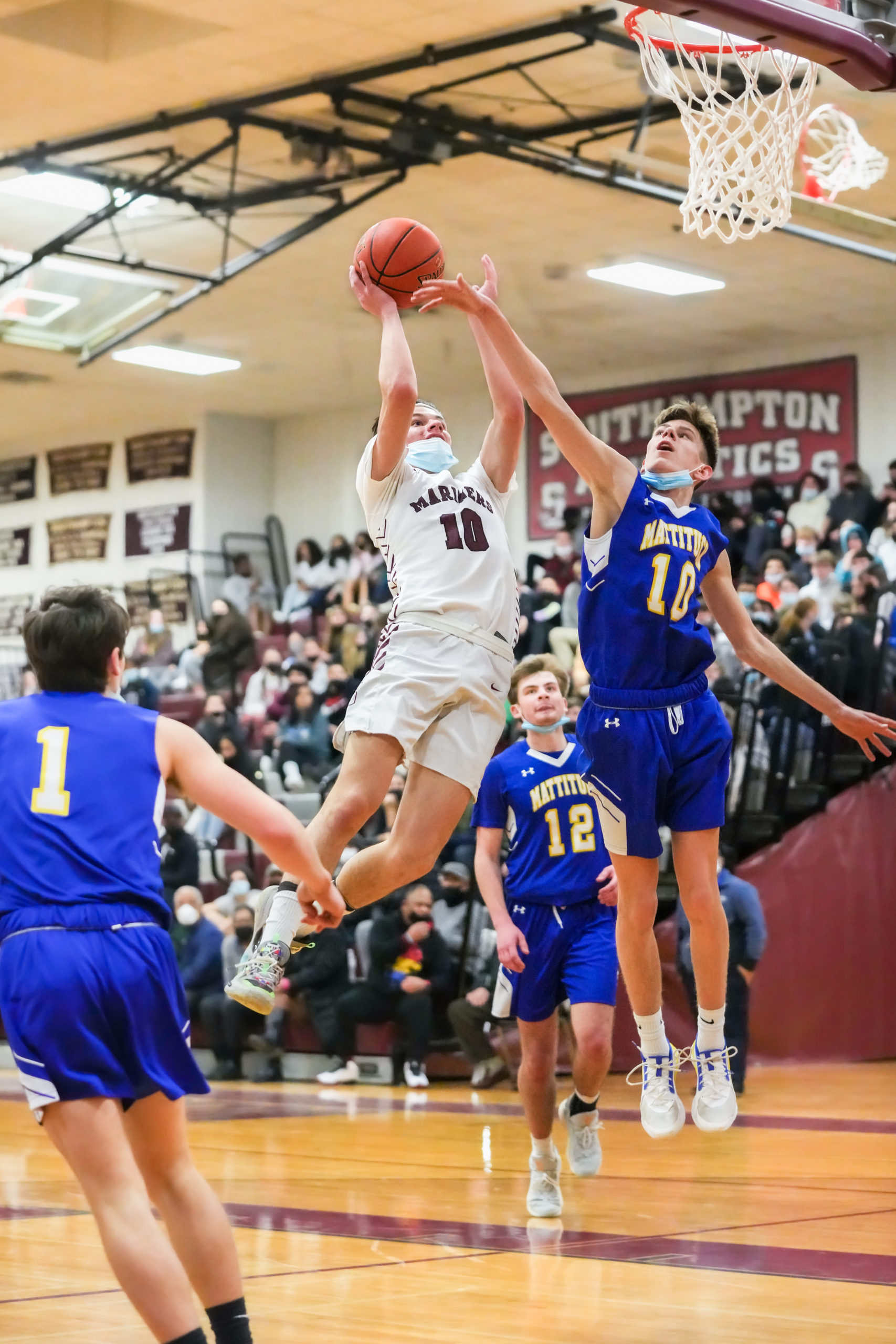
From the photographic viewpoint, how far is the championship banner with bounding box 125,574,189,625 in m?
22.8

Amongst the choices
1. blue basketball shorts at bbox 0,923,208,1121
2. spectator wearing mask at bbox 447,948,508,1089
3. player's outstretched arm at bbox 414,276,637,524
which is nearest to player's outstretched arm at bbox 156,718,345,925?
blue basketball shorts at bbox 0,923,208,1121

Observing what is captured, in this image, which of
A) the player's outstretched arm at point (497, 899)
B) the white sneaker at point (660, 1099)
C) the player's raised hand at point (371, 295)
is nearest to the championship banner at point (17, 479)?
the player's outstretched arm at point (497, 899)

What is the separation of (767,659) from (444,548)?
46.9 inches

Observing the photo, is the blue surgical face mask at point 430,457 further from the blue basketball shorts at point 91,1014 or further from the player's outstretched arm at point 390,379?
the blue basketball shorts at point 91,1014

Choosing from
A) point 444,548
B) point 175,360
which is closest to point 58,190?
point 175,360

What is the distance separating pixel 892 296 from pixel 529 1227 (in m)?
13.6

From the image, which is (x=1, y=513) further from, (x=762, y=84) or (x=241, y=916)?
(x=762, y=84)

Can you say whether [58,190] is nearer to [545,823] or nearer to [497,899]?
[545,823]

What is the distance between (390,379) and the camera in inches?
206

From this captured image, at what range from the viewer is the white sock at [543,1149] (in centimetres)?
681

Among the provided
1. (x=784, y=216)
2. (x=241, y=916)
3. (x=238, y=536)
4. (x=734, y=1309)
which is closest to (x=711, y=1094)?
(x=734, y=1309)

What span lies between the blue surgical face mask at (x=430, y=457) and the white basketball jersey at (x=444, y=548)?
44 millimetres

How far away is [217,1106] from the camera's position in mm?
11344

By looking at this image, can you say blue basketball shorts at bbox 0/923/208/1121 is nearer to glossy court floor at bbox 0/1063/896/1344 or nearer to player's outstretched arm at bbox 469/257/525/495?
glossy court floor at bbox 0/1063/896/1344
